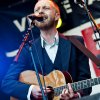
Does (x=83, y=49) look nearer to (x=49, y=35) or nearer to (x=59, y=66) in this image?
(x=59, y=66)

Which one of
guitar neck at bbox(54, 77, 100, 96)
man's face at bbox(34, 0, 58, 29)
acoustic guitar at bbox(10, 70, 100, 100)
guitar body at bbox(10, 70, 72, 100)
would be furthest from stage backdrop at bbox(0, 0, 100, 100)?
guitar neck at bbox(54, 77, 100, 96)

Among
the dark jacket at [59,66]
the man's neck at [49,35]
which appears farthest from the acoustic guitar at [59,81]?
the man's neck at [49,35]

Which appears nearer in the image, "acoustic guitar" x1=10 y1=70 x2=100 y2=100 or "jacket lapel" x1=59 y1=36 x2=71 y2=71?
"acoustic guitar" x1=10 y1=70 x2=100 y2=100

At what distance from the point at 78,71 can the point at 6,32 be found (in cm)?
136

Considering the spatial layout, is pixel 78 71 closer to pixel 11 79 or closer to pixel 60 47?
pixel 60 47

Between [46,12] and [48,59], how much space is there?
517 mm

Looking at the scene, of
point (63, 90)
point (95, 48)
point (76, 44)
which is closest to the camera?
point (63, 90)

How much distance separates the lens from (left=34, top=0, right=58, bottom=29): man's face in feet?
12.4

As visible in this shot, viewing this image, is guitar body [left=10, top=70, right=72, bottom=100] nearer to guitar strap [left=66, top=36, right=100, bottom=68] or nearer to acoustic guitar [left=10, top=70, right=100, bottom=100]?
acoustic guitar [left=10, top=70, right=100, bottom=100]

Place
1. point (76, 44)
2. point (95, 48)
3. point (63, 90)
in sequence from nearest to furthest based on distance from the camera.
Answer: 1. point (63, 90)
2. point (76, 44)
3. point (95, 48)

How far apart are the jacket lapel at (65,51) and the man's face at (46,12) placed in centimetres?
23

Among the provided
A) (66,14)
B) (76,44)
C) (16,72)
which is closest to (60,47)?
(76,44)

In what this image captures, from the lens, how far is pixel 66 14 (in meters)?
4.66

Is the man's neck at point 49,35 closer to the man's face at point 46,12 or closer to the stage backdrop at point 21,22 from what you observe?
the man's face at point 46,12
